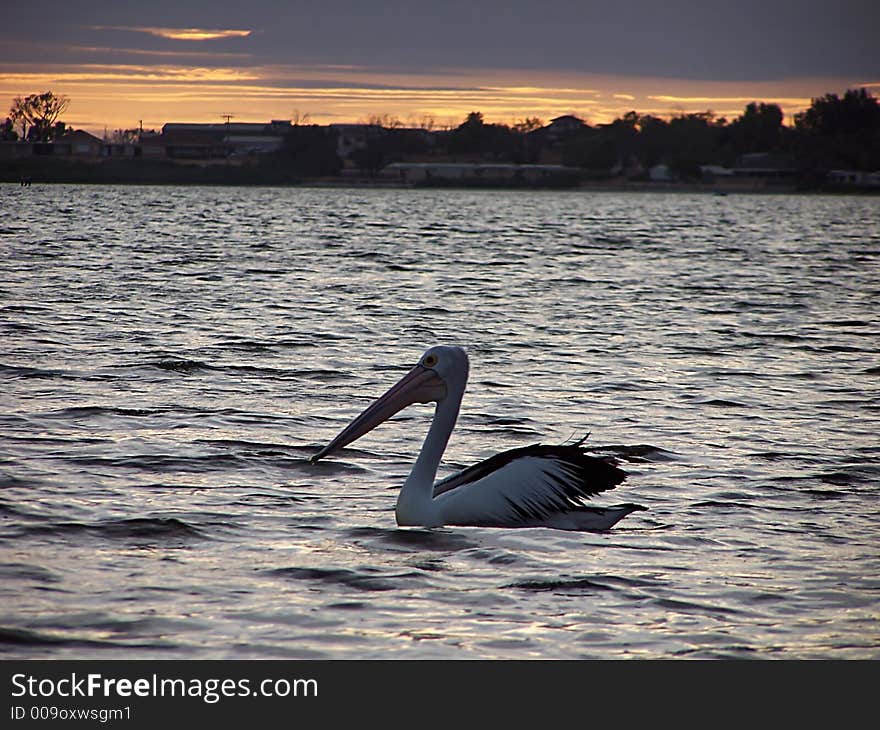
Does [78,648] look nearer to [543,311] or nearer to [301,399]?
[301,399]

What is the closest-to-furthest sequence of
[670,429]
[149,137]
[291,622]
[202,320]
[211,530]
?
[291,622] → [211,530] → [670,429] → [202,320] → [149,137]

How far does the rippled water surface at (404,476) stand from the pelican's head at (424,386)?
0.37 meters

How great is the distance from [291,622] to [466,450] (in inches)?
136

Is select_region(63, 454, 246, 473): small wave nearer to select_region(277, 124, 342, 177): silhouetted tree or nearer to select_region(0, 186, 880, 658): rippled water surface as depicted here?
select_region(0, 186, 880, 658): rippled water surface

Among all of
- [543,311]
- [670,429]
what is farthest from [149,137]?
[670,429]

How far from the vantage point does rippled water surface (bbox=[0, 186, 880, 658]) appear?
510 cm

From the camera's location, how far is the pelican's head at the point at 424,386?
6.93 m

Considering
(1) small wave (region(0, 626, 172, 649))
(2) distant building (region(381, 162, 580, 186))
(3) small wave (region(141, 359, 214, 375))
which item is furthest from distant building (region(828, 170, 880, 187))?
(1) small wave (region(0, 626, 172, 649))

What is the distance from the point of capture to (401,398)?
277 inches

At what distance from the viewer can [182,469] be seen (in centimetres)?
757

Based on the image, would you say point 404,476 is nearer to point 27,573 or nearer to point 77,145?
point 27,573

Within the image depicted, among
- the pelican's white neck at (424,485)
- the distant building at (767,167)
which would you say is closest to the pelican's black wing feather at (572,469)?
the pelican's white neck at (424,485)

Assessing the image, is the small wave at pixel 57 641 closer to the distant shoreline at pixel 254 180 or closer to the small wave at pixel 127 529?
the small wave at pixel 127 529

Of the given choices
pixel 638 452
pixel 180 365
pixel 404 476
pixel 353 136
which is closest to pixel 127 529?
pixel 404 476
